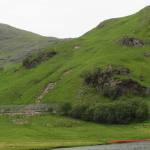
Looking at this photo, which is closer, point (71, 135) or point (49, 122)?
point (71, 135)

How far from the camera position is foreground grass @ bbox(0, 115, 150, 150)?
145 metres

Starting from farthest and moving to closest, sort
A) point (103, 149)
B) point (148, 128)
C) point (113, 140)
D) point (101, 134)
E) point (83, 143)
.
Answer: point (148, 128) < point (101, 134) < point (113, 140) < point (83, 143) < point (103, 149)

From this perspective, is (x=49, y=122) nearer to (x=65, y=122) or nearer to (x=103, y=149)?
(x=65, y=122)

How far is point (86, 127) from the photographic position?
18850cm

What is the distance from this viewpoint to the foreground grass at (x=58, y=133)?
14543 centimetres

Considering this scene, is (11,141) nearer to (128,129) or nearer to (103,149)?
(103,149)

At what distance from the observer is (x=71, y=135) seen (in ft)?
552

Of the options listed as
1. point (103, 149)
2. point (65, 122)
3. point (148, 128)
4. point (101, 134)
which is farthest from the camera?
point (65, 122)

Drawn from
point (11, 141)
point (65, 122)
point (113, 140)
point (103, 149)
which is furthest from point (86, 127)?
point (103, 149)

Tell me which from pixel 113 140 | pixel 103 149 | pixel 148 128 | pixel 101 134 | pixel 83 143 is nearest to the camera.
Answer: pixel 103 149

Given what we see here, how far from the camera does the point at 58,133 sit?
561ft

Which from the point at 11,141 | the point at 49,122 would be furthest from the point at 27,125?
the point at 11,141

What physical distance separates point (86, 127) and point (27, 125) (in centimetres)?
2171

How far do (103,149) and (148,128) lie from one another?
59019mm
